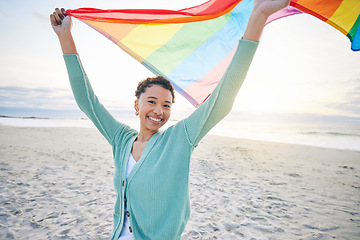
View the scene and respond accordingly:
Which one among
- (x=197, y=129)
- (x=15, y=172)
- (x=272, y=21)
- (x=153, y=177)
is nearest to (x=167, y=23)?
(x=272, y=21)

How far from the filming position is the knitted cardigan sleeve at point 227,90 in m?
1.02

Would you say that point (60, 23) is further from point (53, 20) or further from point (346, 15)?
point (346, 15)

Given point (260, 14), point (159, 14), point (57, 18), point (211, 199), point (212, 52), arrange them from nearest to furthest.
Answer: point (260, 14) < point (57, 18) < point (159, 14) < point (212, 52) < point (211, 199)

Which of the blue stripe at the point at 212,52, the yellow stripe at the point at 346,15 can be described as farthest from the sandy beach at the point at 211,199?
the yellow stripe at the point at 346,15

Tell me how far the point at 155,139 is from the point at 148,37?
120 cm

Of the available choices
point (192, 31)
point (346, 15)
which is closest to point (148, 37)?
point (192, 31)

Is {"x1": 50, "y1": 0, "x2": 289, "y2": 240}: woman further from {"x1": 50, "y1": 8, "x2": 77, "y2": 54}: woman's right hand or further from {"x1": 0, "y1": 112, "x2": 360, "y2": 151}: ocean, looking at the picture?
{"x1": 0, "y1": 112, "x2": 360, "y2": 151}: ocean

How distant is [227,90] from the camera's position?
1059 millimetres

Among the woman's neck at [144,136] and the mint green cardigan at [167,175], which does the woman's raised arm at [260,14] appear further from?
the woman's neck at [144,136]

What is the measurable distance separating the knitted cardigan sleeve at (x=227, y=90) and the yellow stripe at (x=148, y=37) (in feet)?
3.77

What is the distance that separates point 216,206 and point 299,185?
3.15 meters

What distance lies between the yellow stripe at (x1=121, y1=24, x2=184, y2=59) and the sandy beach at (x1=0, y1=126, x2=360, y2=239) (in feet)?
9.87

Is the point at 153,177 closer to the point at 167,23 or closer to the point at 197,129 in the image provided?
the point at 197,129

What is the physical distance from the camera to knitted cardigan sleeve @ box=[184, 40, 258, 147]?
1.02m
